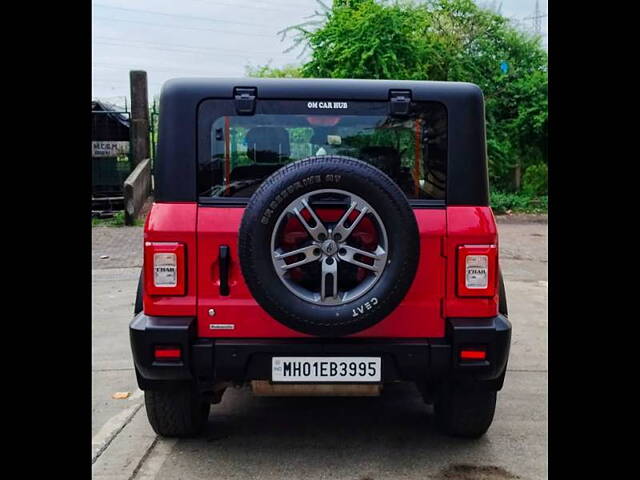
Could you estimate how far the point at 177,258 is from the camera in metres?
3.40

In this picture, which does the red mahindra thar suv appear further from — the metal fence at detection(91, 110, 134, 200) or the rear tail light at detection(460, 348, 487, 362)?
the metal fence at detection(91, 110, 134, 200)

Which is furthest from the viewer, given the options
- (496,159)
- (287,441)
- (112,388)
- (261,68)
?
(261,68)

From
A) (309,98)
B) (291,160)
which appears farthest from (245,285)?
(309,98)

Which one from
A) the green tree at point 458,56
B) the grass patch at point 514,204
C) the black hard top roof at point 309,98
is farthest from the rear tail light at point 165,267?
the grass patch at point 514,204

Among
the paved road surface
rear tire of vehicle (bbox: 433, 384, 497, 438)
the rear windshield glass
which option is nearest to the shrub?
Result: the paved road surface

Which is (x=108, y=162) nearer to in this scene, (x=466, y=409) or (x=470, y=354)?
(x=466, y=409)

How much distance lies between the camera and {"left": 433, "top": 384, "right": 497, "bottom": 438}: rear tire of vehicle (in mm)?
3834

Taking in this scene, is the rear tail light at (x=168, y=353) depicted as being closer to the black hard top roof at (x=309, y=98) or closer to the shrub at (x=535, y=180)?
the black hard top roof at (x=309, y=98)

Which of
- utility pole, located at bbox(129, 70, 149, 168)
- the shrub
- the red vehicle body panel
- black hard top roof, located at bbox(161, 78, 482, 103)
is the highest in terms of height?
utility pole, located at bbox(129, 70, 149, 168)

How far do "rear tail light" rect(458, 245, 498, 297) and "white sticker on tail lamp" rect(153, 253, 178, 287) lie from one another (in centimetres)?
141

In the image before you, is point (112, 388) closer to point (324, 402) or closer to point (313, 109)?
point (324, 402)

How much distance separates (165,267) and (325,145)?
40.9 inches
